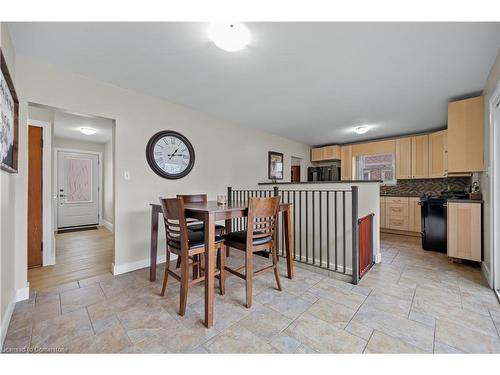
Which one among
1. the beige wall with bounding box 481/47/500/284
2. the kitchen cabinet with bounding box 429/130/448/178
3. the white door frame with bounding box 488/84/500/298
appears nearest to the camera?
the white door frame with bounding box 488/84/500/298

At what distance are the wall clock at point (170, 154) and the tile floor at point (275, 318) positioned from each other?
136cm

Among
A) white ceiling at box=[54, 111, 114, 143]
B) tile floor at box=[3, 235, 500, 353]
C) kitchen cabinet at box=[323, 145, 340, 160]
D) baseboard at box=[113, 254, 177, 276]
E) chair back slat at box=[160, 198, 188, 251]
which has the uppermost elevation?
white ceiling at box=[54, 111, 114, 143]

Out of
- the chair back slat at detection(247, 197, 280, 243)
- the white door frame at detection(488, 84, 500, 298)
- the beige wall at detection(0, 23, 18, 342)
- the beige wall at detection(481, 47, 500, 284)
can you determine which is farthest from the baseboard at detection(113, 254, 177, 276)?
the beige wall at detection(481, 47, 500, 284)

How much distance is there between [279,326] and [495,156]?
254cm

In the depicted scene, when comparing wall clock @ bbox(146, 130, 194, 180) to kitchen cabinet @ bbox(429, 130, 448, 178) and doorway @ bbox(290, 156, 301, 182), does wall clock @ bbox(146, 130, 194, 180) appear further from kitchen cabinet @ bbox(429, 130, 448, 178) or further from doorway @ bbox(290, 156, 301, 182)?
kitchen cabinet @ bbox(429, 130, 448, 178)

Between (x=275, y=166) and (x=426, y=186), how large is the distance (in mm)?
3345

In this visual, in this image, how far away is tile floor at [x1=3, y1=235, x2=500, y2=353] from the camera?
52.5 inches

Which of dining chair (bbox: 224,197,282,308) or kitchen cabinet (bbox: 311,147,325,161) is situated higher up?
kitchen cabinet (bbox: 311,147,325,161)

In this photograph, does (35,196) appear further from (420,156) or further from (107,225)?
(420,156)

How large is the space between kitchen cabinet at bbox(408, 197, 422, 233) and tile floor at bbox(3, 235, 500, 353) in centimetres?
213

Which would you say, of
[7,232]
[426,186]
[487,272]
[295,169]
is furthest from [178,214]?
[426,186]

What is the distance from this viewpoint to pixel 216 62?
2023 millimetres

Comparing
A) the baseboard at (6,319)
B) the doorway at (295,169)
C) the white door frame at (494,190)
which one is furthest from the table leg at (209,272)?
the doorway at (295,169)
